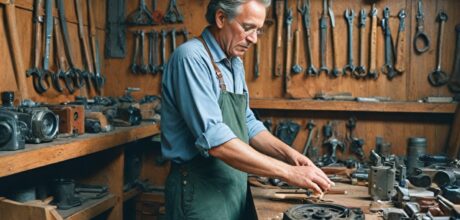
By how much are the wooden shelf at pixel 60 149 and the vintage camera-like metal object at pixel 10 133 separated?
4cm

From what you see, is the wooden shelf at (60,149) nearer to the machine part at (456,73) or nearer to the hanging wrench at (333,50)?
the hanging wrench at (333,50)

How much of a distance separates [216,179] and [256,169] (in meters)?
0.26

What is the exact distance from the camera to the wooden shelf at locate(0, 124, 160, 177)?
1781 mm

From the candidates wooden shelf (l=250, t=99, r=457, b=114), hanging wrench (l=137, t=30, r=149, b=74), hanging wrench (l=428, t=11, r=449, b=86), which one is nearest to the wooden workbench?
wooden shelf (l=250, t=99, r=457, b=114)

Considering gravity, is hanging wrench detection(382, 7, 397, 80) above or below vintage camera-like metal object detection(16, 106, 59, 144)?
above

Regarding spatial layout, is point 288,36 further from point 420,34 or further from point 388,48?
point 420,34

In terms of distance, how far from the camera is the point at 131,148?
355 cm

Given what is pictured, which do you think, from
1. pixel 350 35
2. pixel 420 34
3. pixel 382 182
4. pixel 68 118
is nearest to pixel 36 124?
pixel 68 118

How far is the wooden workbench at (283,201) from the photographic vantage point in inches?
69.8

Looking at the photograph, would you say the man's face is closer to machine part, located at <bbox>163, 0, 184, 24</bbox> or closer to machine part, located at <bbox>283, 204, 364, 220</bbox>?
machine part, located at <bbox>283, 204, 364, 220</bbox>

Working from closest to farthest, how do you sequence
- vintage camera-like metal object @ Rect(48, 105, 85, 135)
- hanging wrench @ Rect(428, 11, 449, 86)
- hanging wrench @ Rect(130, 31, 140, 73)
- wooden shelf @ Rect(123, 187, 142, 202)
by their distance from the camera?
vintage camera-like metal object @ Rect(48, 105, 85, 135), wooden shelf @ Rect(123, 187, 142, 202), hanging wrench @ Rect(428, 11, 449, 86), hanging wrench @ Rect(130, 31, 140, 73)

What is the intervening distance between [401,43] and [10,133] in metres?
2.77

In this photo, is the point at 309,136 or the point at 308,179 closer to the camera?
the point at 308,179

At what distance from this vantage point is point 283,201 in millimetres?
1986
